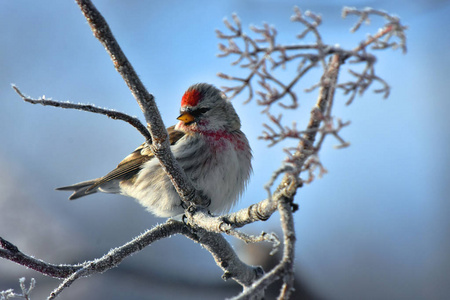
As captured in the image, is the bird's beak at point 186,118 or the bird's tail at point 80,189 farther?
the bird's tail at point 80,189

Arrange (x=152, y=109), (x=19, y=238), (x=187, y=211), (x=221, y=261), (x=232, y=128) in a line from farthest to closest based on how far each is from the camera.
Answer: (x=19, y=238)
(x=232, y=128)
(x=221, y=261)
(x=187, y=211)
(x=152, y=109)

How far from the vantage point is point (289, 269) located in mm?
804

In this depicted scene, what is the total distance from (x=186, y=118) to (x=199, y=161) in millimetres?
323

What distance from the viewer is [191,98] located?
2566mm

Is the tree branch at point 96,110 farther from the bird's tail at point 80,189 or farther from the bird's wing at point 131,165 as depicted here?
the bird's tail at point 80,189

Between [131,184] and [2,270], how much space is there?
1549 millimetres

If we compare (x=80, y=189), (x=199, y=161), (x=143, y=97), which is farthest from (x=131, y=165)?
(x=143, y=97)

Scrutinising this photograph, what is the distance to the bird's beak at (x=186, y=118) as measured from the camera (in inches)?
97.6

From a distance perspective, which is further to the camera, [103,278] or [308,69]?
[103,278]

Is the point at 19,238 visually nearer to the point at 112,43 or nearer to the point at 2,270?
the point at 2,270

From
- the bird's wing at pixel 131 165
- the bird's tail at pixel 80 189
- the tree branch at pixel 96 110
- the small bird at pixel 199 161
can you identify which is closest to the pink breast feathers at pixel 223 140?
the small bird at pixel 199 161

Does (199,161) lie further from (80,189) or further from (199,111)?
(80,189)

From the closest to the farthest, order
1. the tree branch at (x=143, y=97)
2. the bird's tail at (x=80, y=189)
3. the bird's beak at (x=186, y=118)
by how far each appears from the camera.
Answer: the tree branch at (x=143, y=97)
the bird's beak at (x=186, y=118)
the bird's tail at (x=80, y=189)

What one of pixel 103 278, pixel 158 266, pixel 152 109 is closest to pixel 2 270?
pixel 103 278
